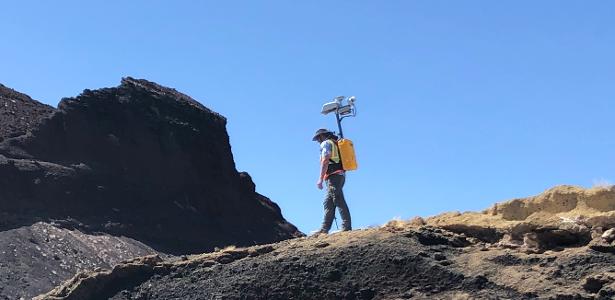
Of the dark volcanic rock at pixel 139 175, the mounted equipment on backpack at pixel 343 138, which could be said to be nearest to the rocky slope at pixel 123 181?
the dark volcanic rock at pixel 139 175

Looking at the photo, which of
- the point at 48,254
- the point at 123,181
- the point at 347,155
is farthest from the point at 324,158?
the point at 123,181

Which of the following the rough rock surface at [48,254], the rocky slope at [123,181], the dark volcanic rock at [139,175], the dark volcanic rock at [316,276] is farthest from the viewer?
the dark volcanic rock at [139,175]

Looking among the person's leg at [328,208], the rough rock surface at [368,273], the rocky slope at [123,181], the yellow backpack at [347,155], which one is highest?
the rocky slope at [123,181]

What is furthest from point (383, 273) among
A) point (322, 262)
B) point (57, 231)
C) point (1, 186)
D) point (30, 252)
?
point (1, 186)

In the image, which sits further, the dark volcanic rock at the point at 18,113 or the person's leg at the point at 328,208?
the dark volcanic rock at the point at 18,113

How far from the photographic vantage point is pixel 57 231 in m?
22.0

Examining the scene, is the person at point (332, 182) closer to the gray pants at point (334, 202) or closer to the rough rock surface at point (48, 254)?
the gray pants at point (334, 202)

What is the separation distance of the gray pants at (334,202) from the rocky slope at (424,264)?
115 centimetres

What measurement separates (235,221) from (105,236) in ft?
19.3

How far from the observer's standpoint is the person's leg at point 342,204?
1327 cm

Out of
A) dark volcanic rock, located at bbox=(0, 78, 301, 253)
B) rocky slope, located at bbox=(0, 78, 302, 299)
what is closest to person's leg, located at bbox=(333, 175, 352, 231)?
rocky slope, located at bbox=(0, 78, 302, 299)

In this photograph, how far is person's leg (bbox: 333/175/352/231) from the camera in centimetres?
1327

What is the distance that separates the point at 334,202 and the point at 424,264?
308 cm

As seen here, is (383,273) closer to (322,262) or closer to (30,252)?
(322,262)
